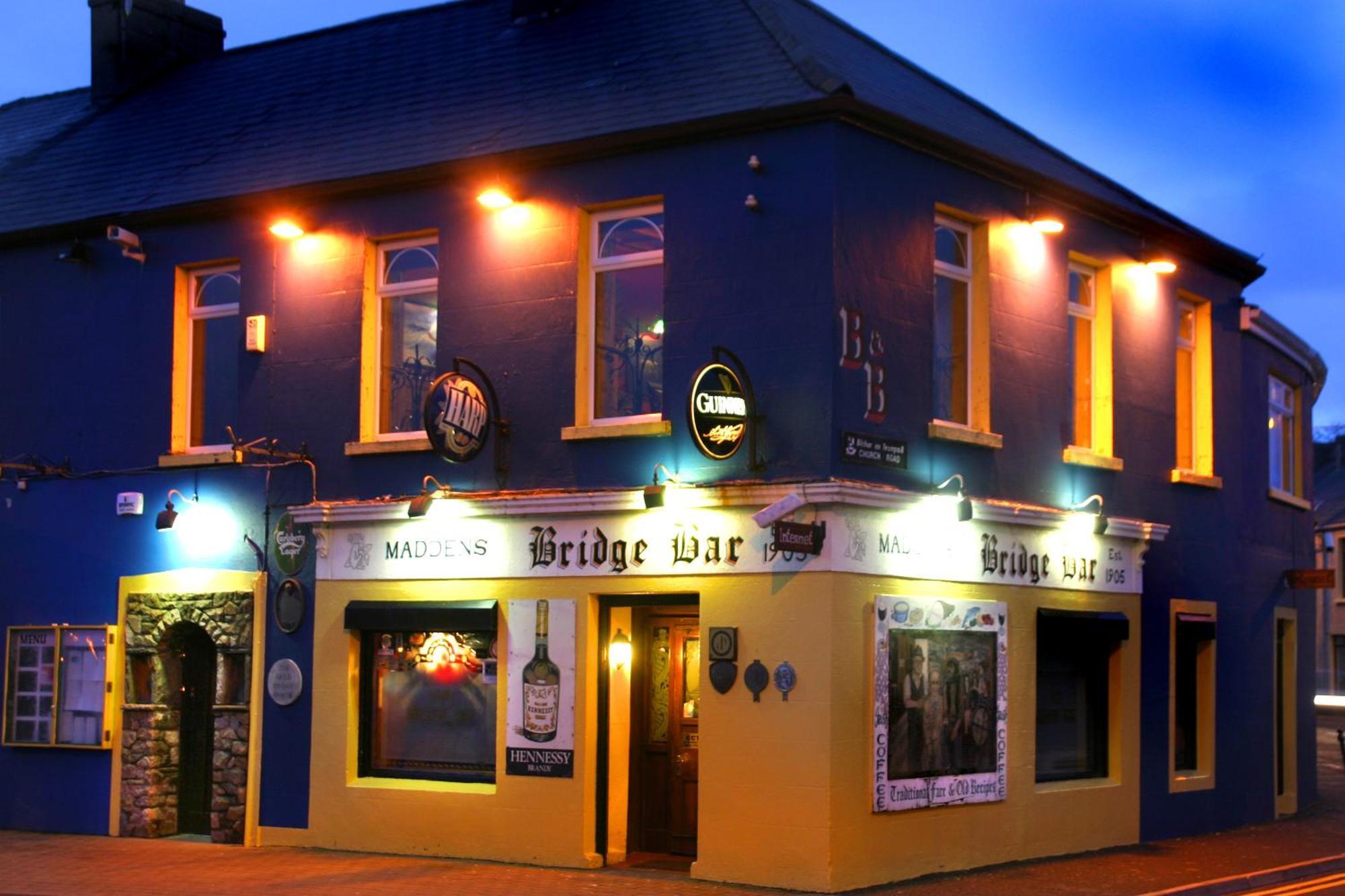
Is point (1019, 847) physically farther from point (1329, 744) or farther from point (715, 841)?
point (1329, 744)

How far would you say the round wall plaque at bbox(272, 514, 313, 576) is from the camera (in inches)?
687

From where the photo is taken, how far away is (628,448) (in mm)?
15688

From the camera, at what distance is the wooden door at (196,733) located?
18.3 meters

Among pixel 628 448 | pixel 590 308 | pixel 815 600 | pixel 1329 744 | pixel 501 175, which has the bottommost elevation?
pixel 1329 744

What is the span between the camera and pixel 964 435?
52.4ft

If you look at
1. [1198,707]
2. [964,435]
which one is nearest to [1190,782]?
[1198,707]

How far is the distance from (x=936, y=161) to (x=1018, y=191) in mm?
1314

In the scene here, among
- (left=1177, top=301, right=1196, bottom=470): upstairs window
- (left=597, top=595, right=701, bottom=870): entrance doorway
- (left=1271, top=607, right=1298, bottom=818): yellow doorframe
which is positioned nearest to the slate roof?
(left=1177, top=301, right=1196, bottom=470): upstairs window

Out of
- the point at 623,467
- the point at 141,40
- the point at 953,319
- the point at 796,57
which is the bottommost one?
the point at 623,467

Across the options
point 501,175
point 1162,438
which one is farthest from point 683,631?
point 1162,438

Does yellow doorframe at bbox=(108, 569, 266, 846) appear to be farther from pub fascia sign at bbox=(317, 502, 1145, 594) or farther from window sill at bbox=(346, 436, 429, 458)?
window sill at bbox=(346, 436, 429, 458)

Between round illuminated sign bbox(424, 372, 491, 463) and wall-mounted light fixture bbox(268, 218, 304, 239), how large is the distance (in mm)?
2640

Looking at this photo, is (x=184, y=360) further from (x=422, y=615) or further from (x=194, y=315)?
(x=422, y=615)

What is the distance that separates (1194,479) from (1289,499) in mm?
3247
